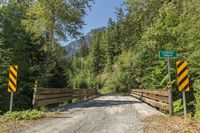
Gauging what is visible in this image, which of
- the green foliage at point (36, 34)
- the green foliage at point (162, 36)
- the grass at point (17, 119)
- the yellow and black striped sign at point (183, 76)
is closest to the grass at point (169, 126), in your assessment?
the yellow and black striped sign at point (183, 76)

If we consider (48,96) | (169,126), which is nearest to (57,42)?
(48,96)

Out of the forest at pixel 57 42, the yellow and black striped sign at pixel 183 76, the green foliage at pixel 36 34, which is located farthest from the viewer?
the green foliage at pixel 36 34

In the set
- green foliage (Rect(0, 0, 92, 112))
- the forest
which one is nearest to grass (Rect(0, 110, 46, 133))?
the forest

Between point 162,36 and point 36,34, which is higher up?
point 162,36

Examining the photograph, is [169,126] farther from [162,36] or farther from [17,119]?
[162,36]

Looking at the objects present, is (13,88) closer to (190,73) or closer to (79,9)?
(79,9)

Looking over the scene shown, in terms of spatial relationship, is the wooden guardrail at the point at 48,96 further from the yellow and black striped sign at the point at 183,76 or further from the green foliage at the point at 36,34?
the yellow and black striped sign at the point at 183,76

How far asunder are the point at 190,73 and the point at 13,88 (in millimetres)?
12349

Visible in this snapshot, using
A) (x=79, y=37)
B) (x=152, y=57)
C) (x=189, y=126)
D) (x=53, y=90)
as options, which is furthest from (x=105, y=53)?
(x=189, y=126)

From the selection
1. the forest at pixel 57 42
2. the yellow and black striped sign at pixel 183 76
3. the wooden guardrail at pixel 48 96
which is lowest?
the wooden guardrail at pixel 48 96

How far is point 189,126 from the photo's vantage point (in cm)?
741

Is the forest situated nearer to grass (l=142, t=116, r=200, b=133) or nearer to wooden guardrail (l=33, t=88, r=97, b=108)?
wooden guardrail (l=33, t=88, r=97, b=108)

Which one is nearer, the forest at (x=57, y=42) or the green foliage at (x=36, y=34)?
the forest at (x=57, y=42)

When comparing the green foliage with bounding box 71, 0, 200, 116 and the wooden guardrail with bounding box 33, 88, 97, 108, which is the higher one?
the green foliage with bounding box 71, 0, 200, 116
